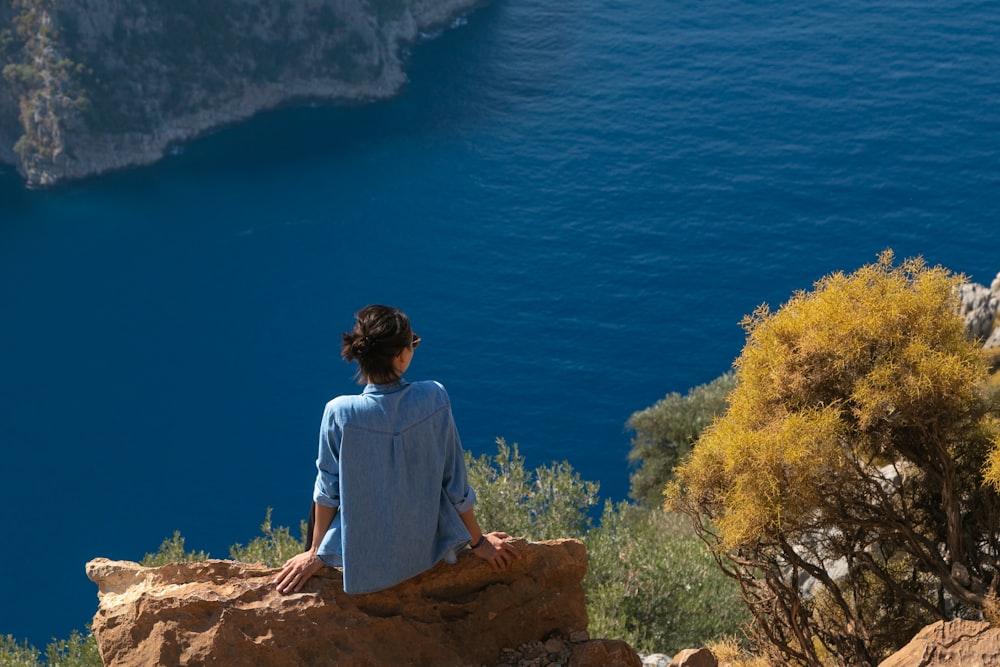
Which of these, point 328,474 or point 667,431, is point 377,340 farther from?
point 667,431

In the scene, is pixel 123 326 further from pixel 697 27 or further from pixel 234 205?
pixel 697 27

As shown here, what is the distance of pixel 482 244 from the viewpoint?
271 ft

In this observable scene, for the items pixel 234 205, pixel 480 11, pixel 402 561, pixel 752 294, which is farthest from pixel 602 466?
pixel 480 11

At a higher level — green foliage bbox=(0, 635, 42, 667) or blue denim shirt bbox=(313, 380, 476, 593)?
blue denim shirt bbox=(313, 380, 476, 593)

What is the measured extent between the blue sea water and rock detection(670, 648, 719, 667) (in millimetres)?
50441

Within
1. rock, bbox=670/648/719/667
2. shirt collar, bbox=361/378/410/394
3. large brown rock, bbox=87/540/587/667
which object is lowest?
rock, bbox=670/648/719/667

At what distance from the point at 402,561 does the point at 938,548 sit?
900 cm

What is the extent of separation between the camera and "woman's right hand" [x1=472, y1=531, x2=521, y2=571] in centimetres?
1030

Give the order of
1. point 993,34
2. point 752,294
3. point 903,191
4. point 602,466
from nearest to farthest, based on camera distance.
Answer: point 602,466 < point 752,294 < point 903,191 < point 993,34

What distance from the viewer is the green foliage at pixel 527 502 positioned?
69.1 feet

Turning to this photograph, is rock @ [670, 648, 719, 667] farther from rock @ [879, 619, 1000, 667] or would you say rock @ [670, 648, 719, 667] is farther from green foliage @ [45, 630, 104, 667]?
green foliage @ [45, 630, 104, 667]

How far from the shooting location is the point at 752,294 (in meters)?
75.0

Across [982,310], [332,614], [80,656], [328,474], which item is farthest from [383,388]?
[982,310]

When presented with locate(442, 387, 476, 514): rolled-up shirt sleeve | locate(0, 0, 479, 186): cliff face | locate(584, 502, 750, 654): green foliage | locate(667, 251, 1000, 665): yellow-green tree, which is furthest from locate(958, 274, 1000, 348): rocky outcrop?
locate(0, 0, 479, 186): cliff face
